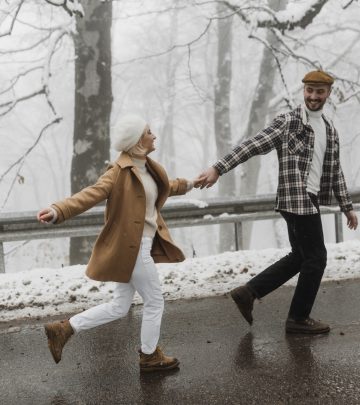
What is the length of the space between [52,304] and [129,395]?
2196mm

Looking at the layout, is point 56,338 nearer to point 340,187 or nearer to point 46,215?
point 46,215

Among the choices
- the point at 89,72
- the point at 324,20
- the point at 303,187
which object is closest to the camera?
the point at 303,187

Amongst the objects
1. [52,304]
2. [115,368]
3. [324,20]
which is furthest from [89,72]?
[324,20]

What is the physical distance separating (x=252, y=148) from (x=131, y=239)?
1.30m

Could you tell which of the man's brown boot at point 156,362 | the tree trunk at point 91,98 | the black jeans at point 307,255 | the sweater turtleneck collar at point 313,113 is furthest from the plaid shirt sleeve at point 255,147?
the tree trunk at point 91,98

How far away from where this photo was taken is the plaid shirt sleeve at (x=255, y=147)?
4.26m

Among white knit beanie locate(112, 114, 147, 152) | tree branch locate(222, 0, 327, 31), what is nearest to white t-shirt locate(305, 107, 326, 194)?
white knit beanie locate(112, 114, 147, 152)

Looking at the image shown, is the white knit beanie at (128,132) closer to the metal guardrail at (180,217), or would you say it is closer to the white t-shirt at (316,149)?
the white t-shirt at (316,149)

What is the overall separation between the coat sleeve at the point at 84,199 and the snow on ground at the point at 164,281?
2.01m

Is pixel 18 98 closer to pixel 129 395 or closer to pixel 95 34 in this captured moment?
pixel 95 34

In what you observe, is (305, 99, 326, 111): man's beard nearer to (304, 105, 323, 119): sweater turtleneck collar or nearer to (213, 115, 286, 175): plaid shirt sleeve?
(304, 105, 323, 119): sweater turtleneck collar

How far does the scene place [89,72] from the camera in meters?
8.35

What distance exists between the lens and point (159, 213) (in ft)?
13.1

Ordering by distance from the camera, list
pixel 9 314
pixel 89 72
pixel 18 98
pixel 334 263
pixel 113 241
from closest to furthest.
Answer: pixel 113 241, pixel 9 314, pixel 334 263, pixel 89 72, pixel 18 98
